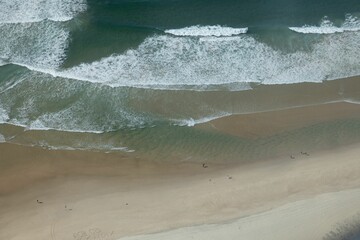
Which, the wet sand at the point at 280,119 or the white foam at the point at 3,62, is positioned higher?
the white foam at the point at 3,62

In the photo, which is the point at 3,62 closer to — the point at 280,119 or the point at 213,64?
the point at 213,64

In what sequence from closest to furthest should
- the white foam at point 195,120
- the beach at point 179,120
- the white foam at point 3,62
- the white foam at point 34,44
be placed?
1. the beach at point 179,120
2. the white foam at point 195,120
3. the white foam at point 3,62
4. the white foam at point 34,44

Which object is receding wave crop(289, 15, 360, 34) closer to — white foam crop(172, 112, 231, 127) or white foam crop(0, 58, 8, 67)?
white foam crop(172, 112, 231, 127)

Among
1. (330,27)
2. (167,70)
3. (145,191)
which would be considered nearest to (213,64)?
(167,70)

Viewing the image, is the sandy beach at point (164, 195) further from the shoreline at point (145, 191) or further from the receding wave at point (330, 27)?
the receding wave at point (330, 27)

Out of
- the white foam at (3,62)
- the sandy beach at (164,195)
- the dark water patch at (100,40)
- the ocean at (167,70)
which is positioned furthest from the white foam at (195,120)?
the white foam at (3,62)
